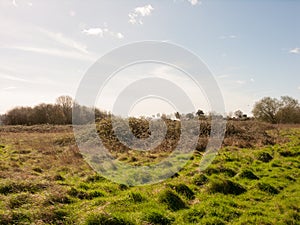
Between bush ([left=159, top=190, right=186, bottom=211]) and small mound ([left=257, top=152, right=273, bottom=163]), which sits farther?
small mound ([left=257, top=152, right=273, bottom=163])

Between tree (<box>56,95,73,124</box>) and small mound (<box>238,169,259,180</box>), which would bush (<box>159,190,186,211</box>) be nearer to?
small mound (<box>238,169,259,180</box>)

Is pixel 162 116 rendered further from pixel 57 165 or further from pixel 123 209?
pixel 123 209

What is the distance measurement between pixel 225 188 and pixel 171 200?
2097mm

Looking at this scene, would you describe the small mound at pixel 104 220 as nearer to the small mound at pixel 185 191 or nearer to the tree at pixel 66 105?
the small mound at pixel 185 191

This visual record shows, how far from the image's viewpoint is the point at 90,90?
1022 cm

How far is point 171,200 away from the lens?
7.39 metres

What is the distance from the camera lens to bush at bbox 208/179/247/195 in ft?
27.5

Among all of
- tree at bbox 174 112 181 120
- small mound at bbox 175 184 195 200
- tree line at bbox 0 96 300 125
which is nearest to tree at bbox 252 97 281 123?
tree line at bbox 0 96 300 125

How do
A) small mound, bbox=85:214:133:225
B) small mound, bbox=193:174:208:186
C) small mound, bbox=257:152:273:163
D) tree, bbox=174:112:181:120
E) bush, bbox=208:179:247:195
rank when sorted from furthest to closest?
1. tree, bbox=174:112:181:120
2. small mound, bbox=257:152:273:163
3. small mound, bbox=193:174:208:186
4. bush, bbox=208:179:247:195
5. small mound, bbox=85:214:133:225

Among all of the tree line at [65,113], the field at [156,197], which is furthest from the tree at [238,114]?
the field at [156,197]

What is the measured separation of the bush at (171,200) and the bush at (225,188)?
1.45m

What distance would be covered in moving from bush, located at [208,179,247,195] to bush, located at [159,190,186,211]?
4.76 ft

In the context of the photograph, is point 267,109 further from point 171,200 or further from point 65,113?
point 171,200

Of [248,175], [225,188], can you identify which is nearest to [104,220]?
[225,188]
